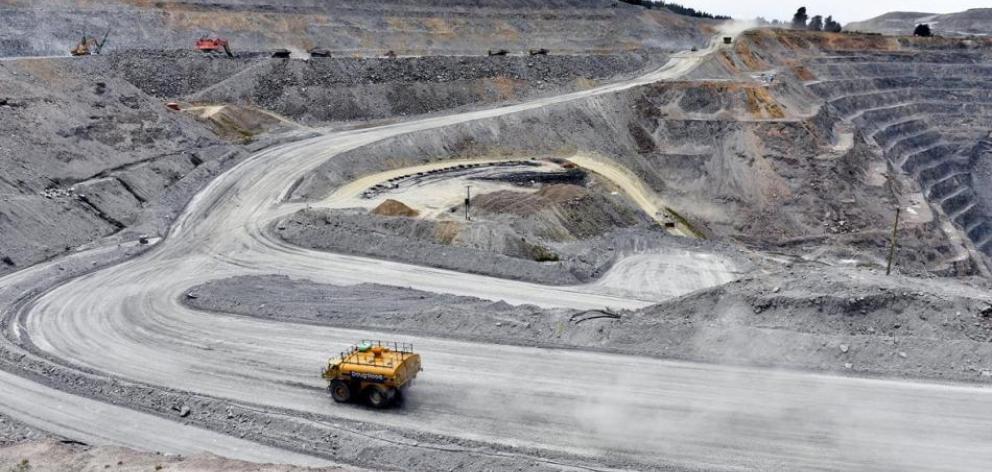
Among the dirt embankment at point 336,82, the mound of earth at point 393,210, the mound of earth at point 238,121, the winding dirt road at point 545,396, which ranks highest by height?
the dirt embankment at point 336,82

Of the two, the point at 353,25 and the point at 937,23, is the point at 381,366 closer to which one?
the point at 353,25

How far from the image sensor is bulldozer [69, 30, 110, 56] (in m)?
52.2

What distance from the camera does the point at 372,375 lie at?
688 inches

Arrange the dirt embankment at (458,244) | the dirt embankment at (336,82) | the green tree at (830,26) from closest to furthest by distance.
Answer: the dirt embankment at (458,244), the dirt embankment at (336,82), the green tree at (830,26)

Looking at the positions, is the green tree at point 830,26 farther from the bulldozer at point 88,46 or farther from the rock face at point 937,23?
the bulldozer at point 88,46

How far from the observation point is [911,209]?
51625 millimetres

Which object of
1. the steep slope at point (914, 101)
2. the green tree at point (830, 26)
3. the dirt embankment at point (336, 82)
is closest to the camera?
the dirt embankment at point (336, 82)

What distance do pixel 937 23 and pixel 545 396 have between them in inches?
6075

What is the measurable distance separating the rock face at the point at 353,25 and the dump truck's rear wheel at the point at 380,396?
4966 cm

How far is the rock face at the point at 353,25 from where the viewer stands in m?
58.2

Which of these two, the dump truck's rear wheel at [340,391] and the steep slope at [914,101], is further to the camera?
the steep slope at [914,101]

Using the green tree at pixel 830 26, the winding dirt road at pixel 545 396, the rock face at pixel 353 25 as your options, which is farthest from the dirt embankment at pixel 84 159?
the green tree at pixel 830 26

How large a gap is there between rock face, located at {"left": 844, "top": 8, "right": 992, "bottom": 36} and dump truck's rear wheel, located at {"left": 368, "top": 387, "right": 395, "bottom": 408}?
127602mm

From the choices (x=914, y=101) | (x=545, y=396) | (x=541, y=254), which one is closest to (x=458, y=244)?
(x=541, y=254)
